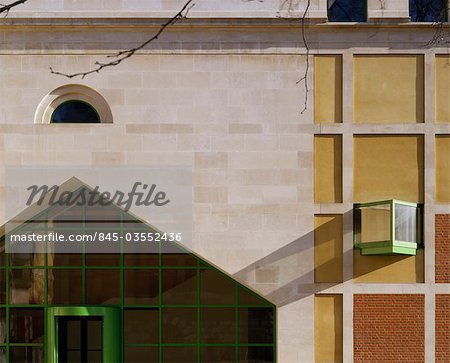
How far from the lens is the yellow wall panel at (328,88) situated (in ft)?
44.5

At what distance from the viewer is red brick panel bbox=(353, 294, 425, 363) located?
13406mm

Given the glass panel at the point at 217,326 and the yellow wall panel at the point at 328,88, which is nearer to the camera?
the yellow wall panel at the point at 328,88

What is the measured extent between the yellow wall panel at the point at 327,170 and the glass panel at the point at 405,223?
55.9 inches

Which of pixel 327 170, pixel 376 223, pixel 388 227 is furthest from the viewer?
pixel 327 170

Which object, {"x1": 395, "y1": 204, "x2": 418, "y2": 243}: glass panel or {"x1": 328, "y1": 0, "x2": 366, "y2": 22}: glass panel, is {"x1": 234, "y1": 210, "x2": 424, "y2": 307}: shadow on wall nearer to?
{"x1": 395, "y1": 204, "x2": 418, "y2": 243}: glass panel

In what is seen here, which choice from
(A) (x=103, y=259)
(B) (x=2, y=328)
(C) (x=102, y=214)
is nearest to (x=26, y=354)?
(B) (x=2, y=328)

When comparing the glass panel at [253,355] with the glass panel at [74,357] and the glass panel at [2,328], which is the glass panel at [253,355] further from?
the glass panel at [2,328]

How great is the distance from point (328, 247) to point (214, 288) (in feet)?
9.33

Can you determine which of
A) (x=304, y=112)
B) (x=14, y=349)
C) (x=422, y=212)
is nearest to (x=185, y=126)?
(x=304, y=112)

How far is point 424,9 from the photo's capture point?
13867 mm

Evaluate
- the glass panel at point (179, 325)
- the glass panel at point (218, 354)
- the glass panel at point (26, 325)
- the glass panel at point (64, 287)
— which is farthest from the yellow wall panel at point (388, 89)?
the glass panel at point (26, 325)

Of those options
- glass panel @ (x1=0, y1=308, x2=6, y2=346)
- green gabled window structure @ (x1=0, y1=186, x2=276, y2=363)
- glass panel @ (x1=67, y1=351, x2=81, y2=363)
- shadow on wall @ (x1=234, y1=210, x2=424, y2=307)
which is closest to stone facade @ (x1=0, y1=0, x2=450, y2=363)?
shadow on wall @ (x1=234, y1=210, x2=424, y2=307)

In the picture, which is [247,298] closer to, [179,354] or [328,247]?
[179,354]

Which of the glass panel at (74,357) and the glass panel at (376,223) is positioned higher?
the glass panel at (376,223)
